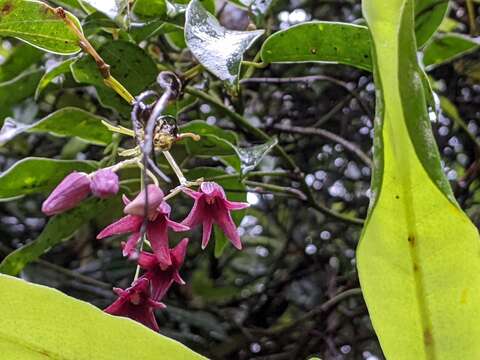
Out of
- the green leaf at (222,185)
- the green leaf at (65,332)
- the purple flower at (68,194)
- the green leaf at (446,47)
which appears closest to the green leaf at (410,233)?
the green leaf at (65,332)

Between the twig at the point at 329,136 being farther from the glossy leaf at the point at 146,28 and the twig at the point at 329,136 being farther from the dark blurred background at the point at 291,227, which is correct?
the glossy leaf at the point at 146,28

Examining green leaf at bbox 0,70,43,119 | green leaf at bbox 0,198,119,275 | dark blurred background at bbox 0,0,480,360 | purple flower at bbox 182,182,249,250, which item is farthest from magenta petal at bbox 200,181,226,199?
dark blurred background at bbox 0,0,480,360

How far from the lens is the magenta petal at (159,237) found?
537 millimetres

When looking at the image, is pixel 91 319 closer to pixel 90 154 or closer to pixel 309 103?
pixel 90 154

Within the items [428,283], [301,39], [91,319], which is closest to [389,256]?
[428,283]

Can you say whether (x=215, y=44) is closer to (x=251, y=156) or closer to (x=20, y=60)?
(x=251, y=156)

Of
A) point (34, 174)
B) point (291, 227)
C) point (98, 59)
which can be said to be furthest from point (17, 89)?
point (291, 227)

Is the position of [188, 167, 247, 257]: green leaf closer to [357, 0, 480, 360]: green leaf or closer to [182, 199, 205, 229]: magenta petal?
[182, 199, 205, 229]: magenta petal

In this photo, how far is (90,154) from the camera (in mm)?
1124

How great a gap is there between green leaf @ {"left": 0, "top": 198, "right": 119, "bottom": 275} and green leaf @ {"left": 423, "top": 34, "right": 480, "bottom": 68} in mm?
417

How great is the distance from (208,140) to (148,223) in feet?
0.72

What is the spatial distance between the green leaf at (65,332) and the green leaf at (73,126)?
0.31m

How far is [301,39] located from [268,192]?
0.81 feet

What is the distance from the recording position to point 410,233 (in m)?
0.40
